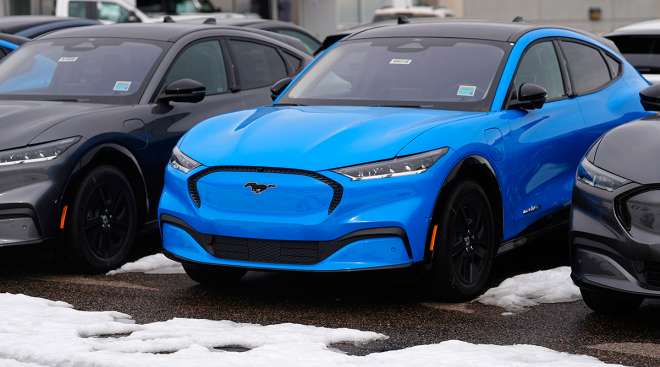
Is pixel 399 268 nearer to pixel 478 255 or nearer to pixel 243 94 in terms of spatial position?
pixel 478 255

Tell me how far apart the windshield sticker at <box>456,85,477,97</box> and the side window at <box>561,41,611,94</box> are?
105 cm

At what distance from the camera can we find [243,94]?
402 inches

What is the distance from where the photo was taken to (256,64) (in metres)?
10.6

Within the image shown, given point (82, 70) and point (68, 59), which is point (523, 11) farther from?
point (82, 70)

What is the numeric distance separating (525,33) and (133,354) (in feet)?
12.3

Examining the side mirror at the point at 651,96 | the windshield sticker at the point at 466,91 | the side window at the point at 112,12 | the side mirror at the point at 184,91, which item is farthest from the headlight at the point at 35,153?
the side window at the point at 112,12

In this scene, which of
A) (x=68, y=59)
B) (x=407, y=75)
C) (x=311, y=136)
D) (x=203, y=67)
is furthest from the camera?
(x=203, y=67)

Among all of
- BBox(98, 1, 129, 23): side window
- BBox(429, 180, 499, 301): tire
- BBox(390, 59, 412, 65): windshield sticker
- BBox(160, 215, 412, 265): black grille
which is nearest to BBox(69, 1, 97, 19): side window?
BBox(98, 1, 129, 23): side window

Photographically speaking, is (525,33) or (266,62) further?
(266,62)

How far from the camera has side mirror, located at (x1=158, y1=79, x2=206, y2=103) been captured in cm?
916

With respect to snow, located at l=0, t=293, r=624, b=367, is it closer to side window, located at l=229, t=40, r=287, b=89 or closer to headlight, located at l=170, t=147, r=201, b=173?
headlight, located at l=170, t=147, r=201, b=173

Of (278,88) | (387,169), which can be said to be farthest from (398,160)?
(278,88)

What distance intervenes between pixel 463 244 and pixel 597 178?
94 centimetres

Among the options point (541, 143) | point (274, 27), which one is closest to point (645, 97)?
point (541, 143)
